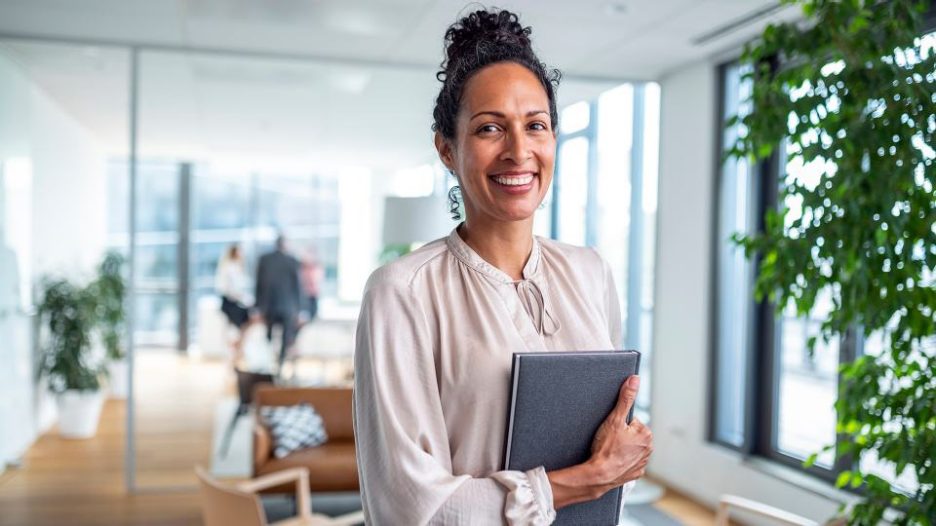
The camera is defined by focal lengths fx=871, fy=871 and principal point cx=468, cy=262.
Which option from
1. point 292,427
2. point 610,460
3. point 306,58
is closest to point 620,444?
point 610,460

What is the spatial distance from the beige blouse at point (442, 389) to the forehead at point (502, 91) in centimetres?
20

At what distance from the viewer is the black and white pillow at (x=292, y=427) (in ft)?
14.9

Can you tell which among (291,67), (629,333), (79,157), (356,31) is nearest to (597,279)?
(356,31)

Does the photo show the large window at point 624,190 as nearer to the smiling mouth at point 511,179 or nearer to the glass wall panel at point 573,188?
the glass wall panel at point 573,188

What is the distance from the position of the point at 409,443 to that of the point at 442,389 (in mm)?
93

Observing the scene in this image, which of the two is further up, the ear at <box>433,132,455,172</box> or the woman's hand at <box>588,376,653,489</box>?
the ear at <box>433,132,455,172</box>

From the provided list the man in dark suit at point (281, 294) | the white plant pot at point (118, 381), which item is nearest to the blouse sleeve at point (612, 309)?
the man in dark suit at point (281, 294)

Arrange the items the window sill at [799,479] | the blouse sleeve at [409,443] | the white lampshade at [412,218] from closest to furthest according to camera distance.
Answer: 1. the blouse sleeve at [409,443]
2. the window sill at [799,479]
3. the white lampshade at [412,218]

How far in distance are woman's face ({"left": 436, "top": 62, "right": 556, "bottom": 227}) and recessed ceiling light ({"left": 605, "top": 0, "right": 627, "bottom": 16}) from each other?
10.0 feet

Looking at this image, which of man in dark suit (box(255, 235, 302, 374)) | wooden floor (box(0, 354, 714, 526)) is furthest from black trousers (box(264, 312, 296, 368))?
wooden floor (box(0, 354, 714, 526))

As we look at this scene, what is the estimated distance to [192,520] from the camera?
4.61 metres

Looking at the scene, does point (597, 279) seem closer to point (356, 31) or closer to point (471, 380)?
point (471, 380)

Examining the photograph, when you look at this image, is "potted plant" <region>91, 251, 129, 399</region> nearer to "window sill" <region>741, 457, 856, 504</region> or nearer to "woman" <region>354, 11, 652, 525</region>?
"window sill" <region>741, 457, 856, 504</region>

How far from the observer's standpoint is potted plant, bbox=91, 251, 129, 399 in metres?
6.94
